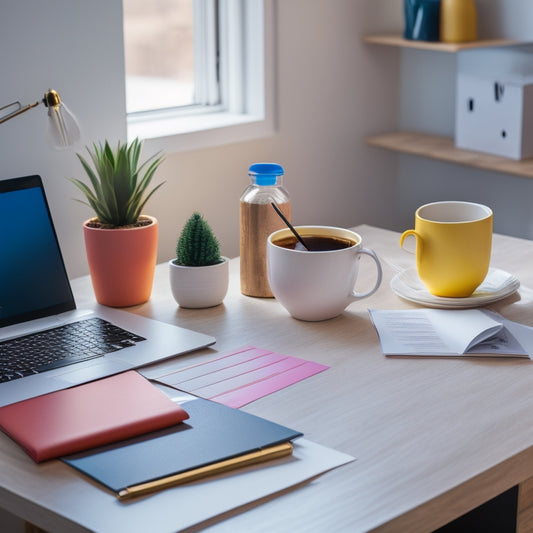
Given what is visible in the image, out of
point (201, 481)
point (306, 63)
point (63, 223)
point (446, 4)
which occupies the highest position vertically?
point (446, 4)

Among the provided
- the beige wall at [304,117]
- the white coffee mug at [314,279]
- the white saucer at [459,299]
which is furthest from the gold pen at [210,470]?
the beige wall at [304,117]

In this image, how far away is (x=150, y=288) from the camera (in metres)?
1.50

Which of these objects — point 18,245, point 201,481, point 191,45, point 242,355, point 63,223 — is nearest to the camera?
point 201,481

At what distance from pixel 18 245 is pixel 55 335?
0.60 feet

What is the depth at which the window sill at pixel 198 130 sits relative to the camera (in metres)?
2.02

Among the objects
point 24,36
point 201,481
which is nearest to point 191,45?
point 24,36

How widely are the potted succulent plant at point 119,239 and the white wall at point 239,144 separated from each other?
336mm

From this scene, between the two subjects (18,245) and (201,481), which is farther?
(18,245)

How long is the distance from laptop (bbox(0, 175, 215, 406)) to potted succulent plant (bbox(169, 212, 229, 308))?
0.09 metres

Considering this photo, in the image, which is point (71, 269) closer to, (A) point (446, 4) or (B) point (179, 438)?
(B) point (179, 438)

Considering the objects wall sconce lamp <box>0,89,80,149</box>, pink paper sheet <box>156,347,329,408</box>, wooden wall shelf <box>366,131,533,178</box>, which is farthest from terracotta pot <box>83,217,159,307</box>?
wooden wall shelf <box>366,131,533,178</box>

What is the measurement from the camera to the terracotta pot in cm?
145

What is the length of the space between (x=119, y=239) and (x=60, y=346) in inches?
9.4

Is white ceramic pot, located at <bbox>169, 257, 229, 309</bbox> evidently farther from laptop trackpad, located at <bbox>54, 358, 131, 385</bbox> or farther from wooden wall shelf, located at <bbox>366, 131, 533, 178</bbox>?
wooden wall shelf, located at <bbox>366, 131, 533, 178</bbox>
